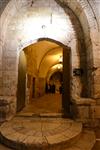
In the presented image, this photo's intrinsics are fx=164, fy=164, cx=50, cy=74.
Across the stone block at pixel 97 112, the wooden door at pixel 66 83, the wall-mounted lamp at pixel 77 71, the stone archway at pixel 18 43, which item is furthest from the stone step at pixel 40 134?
the wall-mounted lamp at pixel 77 71

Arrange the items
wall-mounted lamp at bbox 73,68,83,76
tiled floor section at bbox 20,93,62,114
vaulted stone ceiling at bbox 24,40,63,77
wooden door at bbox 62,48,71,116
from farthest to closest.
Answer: vaulted stone ceiling at bbox 24,40,63,77 → tiled floor section at bbox 20,93,62,114 → wooden door at bbox 62,48,71,116 → wall-mounted lamp at bbox 73,68,83,76

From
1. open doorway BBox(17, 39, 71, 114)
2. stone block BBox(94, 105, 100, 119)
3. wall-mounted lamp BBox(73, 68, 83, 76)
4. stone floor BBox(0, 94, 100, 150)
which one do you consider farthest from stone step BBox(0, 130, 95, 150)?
wall-mounted lamp BBox(73, 68, 83, 76)

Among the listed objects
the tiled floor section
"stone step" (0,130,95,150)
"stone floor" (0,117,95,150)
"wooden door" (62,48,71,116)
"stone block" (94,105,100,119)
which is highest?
"wooden door" (62,48,71,116)

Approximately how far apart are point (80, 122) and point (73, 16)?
3.17m

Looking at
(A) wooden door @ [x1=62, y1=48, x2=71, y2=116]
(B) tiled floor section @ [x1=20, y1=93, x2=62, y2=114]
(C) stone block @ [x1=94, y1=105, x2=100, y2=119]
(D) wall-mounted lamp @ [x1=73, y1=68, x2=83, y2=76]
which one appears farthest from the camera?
(B) tiled floor section @ [x1=20, y1=93, x2=62, y2=114]

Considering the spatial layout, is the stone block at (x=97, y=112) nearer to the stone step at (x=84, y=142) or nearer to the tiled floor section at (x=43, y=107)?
the stone step at (x=84, y=142)

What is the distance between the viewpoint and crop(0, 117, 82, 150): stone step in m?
3.06

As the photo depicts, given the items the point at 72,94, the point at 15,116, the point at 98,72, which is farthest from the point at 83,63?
the point at 15,116

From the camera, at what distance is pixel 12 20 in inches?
200

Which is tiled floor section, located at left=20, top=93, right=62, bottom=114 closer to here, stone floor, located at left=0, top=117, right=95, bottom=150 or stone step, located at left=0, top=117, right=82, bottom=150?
stone step, located at left=0, top=117, right=82, bottom=150

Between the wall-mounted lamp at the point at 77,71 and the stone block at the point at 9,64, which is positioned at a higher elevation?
the stone block at the point at 9,64

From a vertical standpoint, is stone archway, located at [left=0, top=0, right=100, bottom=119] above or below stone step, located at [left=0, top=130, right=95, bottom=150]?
above

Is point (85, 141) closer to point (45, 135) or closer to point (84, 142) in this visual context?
point (84, 142)

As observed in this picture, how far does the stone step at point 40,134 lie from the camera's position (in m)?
3.06
